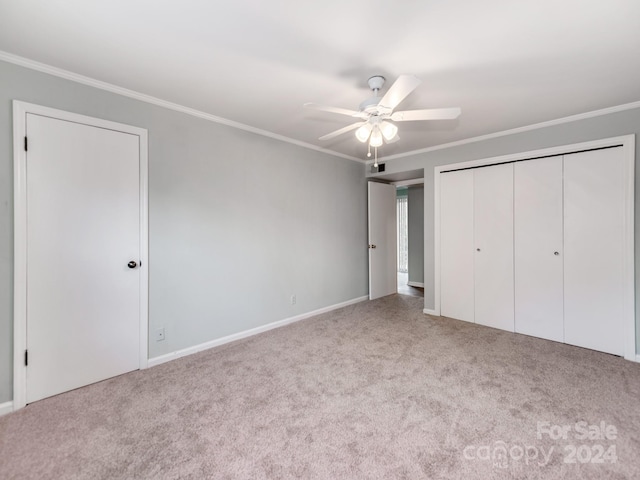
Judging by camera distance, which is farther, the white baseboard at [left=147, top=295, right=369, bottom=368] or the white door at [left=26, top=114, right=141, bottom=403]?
the white baseboard at [left=147, top=295, right=369, bottom=368]

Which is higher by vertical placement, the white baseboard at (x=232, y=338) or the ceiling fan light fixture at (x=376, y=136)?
the ceiling fan light fixture at (x=376, y=136)

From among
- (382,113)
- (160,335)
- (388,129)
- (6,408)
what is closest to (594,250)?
(388,129)

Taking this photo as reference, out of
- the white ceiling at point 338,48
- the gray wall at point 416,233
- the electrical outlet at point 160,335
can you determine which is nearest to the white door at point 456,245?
the white ceiling at point 338,48

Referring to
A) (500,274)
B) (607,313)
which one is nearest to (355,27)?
(500,274)

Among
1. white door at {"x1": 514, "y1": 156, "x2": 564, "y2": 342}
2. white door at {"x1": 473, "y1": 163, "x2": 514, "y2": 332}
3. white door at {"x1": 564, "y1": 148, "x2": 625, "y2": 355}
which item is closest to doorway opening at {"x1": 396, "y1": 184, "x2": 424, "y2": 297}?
white door at {"x1": 473, "y1": 163, "x2": 514, "y2": 332}

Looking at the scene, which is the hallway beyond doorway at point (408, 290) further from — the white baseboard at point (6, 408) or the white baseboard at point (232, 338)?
the white baseboard at point (6, 408)

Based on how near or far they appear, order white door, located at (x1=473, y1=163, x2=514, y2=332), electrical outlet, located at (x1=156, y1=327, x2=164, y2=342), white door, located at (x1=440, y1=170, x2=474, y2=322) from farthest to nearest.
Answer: white door, located at (x1=440, y1=170, x2=474, y2=322)
white door, located at (x1=473, y1=163, x2=514, y2=332)
electrical outlet, located at (x1=156, y1=327, x2=164, y2=342)

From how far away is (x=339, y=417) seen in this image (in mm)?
1849

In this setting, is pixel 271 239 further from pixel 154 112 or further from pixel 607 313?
pixel 607 313

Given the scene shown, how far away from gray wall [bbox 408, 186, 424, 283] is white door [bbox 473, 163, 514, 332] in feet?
7.31

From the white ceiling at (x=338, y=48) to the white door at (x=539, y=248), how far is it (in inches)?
30.5

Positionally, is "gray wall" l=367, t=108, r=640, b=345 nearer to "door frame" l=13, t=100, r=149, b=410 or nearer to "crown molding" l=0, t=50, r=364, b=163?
"crown molding" l=0, t=50, r=364, b=163

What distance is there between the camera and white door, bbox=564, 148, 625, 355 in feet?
8.90

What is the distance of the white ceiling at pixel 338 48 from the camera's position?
4.91 feet
